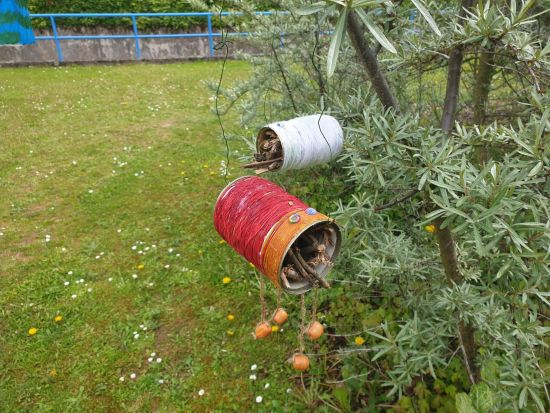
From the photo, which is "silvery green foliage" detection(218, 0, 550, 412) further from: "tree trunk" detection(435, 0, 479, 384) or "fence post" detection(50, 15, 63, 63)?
"fence post" detection(50, 15, 63, 63)

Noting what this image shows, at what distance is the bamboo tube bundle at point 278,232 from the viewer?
4.50ft

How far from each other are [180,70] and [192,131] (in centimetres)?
554

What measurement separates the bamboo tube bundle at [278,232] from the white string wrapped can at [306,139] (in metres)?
0.15

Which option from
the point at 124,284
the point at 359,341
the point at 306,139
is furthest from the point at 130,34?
the point at 306,139

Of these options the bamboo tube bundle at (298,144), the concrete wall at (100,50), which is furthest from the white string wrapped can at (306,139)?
the concrete wall at (100,50)

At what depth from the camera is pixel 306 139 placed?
146 centimetres

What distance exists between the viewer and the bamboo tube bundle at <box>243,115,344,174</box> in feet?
4.70

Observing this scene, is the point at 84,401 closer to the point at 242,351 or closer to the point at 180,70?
the point at 242,351

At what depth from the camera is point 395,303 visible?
114 inches

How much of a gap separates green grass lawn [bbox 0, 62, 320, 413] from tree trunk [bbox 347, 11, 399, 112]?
1.96m

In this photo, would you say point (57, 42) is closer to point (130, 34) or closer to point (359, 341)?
point (130, 34)

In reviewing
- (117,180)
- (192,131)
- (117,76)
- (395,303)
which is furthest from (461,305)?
(117,76)

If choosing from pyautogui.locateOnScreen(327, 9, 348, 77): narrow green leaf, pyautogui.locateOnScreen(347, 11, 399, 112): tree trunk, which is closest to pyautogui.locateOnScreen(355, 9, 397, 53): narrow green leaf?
pyautogui.locateOnScreen(327, 9, 348, 77): narrow green leaf

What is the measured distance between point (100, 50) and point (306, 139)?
12986mm
